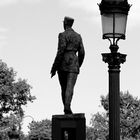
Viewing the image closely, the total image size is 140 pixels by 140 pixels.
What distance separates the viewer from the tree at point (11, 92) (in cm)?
7881

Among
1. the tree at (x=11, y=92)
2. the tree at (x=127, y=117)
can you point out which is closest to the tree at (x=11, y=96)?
the tree at (x=11, y=92)

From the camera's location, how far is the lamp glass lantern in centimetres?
1209

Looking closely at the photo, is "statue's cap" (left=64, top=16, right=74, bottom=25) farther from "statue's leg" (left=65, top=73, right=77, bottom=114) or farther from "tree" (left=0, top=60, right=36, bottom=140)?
"tree" (left=0, top=60, right=36, bottom=140)

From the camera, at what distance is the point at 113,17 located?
12.1 meters

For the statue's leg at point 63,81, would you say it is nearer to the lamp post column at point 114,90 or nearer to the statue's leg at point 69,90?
the statue's leg at point 69,90

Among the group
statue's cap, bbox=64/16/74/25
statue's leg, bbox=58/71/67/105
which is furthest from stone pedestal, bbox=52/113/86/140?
statue's cap, bbox=64/16/74/25

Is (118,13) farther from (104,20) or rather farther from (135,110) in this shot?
(135,110)

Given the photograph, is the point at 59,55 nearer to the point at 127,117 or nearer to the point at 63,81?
the point at 63,81

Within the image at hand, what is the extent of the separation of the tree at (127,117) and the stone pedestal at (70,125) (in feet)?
303

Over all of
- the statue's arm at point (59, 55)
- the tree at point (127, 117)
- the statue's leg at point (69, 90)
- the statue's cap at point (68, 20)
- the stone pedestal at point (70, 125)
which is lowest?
the stone pedestal at point (70, 125)

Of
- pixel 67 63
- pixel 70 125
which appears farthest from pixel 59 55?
pixel 70 125

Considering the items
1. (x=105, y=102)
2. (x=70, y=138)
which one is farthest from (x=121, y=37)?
(x=105, y=102)

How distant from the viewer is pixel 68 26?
47.0 feet

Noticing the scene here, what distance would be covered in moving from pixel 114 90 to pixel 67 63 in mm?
2147
